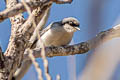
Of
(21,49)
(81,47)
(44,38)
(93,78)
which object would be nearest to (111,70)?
(93,78)

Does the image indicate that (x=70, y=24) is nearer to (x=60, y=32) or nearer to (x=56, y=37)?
(x=60, y=32)

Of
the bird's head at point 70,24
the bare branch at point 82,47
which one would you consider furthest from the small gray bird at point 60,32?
the bare branch at point 82,47

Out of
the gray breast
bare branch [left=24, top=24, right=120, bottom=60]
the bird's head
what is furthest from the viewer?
the bird's head

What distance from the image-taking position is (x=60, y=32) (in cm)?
400

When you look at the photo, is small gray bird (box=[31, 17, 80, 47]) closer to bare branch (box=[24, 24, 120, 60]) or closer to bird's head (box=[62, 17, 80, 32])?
bird's head (box=[62, 17, 80, 32])

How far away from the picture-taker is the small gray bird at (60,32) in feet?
12.5

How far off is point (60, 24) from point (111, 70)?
3317 millimetres

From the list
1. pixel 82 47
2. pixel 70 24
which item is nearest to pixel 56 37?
pixel 70 24

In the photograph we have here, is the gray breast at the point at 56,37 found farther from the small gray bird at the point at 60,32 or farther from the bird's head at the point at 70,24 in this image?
the bird's head at the point at 70,24

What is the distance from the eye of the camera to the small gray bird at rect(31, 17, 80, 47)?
381cm

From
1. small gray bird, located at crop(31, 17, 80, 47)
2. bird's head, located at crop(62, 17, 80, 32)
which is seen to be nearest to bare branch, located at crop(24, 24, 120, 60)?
small gray bird, located at crop(31, 17, 80, 47)

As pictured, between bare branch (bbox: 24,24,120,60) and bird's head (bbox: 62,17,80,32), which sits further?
bird's head (bbox: 62,17,80,32)

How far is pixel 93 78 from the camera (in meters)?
0.88

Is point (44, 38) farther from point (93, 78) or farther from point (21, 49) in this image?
point (93, 78)
